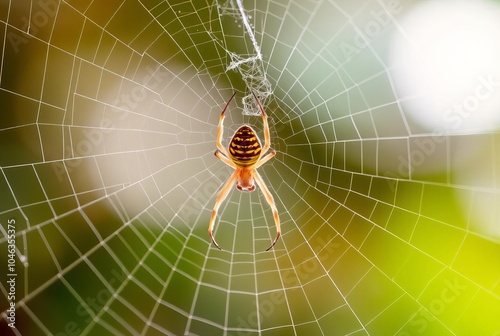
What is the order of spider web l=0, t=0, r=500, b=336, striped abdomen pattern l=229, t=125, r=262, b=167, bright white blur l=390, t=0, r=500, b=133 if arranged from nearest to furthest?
bright white blur l=390, t=0, r=500, b=133
striped abdomen pattern l=229, t=125, r=262, b=167
spider web l=0, t=0, r=500, b=336

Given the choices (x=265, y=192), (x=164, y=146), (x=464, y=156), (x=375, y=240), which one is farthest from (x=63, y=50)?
(x=464, y=156)

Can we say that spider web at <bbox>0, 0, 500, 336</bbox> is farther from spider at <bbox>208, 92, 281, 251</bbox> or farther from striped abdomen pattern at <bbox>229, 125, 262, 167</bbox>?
striped abdomen pattern at <bbox>229, 125, 262, 167</bbox>

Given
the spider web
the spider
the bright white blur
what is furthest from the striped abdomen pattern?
the bright white blur

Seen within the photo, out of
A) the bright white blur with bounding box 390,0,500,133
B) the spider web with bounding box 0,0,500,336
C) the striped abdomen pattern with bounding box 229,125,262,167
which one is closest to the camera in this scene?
the bright white blur with bounding box 390,0,500,133

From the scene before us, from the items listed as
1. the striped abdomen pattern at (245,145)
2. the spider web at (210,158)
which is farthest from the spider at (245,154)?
the spider web at (210,158)

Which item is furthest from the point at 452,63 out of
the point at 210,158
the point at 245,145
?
the point at 210,158

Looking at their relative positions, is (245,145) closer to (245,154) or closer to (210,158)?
(245,154)

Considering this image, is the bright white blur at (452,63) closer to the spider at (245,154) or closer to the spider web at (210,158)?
the spider web at (210,158)

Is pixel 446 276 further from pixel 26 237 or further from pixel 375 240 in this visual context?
pixel 26 237
